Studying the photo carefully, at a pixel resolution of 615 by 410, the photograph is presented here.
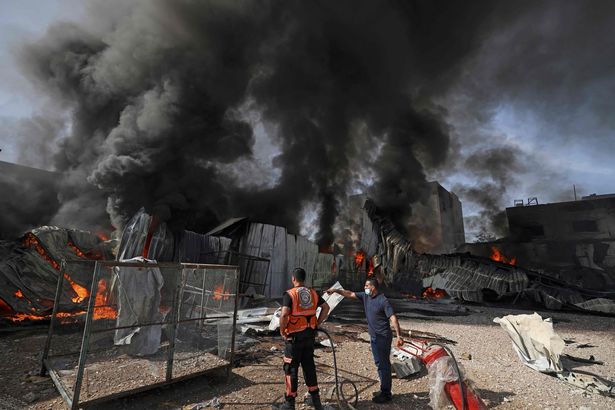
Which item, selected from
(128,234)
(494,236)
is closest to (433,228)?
(494,236)

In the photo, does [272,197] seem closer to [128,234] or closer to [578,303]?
[128,234]

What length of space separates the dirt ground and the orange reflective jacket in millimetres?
1225

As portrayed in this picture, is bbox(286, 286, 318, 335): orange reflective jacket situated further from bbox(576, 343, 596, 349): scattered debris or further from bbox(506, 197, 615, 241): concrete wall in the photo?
bbox(506, 197, 615, 241): concrete wall

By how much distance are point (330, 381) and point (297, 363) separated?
1535 mm

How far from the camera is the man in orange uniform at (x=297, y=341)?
3652 mm

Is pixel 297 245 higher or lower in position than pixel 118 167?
lower

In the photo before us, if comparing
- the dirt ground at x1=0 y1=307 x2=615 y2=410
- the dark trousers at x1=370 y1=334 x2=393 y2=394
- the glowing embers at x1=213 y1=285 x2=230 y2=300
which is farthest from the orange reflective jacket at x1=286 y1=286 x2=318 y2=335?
the glowing embers at x1=213 y1=285 x2=230 y2=300

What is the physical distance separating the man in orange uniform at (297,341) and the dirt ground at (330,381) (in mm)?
674

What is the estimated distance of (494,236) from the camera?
38750mm

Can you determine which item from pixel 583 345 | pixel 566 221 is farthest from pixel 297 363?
pixel 566 221

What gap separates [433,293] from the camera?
18984mm

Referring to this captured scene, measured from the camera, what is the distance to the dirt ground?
13.3 ft

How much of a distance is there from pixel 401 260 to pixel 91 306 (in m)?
19.9

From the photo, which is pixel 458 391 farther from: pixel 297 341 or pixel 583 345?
pixel 583 345
